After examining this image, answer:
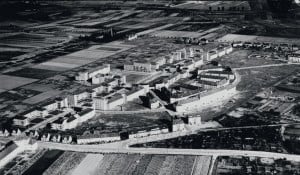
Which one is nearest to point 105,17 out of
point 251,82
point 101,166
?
point 251,82

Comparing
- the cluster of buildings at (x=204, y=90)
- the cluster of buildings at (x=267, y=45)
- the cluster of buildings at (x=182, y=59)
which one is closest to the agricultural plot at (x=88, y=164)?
the cluster of buildings at (x=204, y=90)

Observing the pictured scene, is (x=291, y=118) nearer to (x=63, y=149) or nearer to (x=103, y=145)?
(x=103, y=145)

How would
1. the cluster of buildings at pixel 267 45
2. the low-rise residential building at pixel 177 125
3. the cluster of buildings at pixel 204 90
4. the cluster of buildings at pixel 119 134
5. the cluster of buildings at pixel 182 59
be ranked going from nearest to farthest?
the cluster of buildings at pixel 119 134
the low-rise residential building at pixel 177 125
the cluster of buildings at pixel 204 90
the cluster of buildings at pixel 182 59
the cluster of buildings at pixel 267 45

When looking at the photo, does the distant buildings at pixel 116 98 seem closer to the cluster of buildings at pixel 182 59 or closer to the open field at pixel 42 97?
the open field at pixel 42 97

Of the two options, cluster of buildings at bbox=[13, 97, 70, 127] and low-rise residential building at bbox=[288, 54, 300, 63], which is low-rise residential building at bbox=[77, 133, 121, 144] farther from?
low-rise residential building at bbox=[288, 54, 300, 63]

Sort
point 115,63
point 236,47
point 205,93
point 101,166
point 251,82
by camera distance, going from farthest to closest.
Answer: point 236,47 < point 115,63 < point 251,82 < point 205,93 < point 101,166

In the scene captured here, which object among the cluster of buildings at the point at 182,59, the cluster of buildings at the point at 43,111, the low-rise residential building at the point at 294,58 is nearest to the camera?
the cluster of buildings at the point at 43,111
